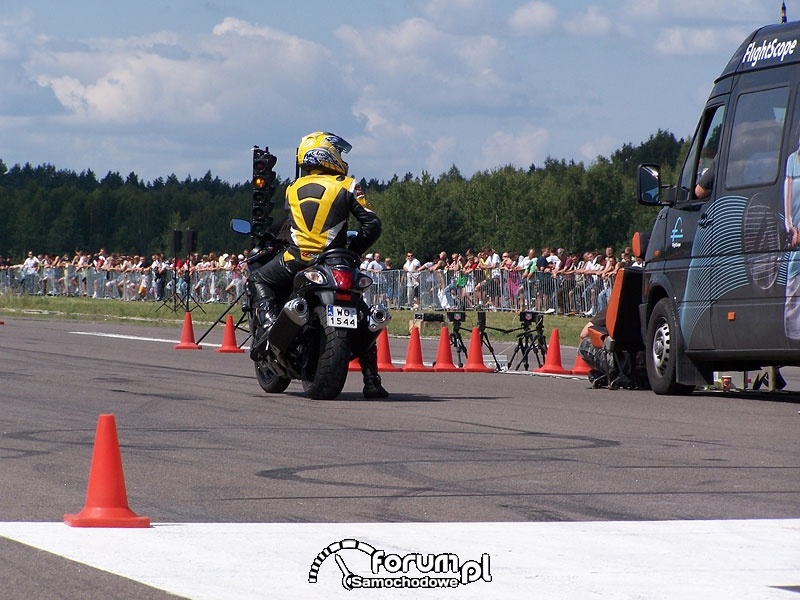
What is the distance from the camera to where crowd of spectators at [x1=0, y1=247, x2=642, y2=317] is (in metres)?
32.6

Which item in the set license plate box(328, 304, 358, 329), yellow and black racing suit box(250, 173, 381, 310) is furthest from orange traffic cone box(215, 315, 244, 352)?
license plate box(328, 304, 358, 329)

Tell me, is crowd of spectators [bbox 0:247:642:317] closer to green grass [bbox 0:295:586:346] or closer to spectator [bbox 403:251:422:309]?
spectator [bbox 403:251:422:309]

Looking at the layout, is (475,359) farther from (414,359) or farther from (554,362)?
(554,362)

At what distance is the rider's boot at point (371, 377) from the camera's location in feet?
46.5

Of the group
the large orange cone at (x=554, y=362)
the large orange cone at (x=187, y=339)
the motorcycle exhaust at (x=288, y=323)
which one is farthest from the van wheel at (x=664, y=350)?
the large orange cone at (x=187, y=339)

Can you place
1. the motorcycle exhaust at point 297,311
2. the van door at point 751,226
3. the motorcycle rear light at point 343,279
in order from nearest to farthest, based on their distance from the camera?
the van door at point 751,226, the motorcycle exhaust at point 297,311, the motorcycle rear light at point 343,279

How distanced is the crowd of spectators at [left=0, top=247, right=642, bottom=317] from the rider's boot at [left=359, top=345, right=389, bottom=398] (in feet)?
34.2

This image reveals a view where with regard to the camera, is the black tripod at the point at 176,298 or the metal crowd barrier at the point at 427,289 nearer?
the metal crowd barrier at the point at 427,289

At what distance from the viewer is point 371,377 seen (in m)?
14.2

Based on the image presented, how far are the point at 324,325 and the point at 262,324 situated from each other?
985mm

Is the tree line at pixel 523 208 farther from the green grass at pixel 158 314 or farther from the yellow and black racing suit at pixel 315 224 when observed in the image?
the yellow and black racing suit at pixel 315 224

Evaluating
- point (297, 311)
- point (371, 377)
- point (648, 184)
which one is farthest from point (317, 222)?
point (648, 184)

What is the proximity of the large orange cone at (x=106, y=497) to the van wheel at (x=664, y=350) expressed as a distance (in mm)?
8629

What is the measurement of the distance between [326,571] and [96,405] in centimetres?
746
